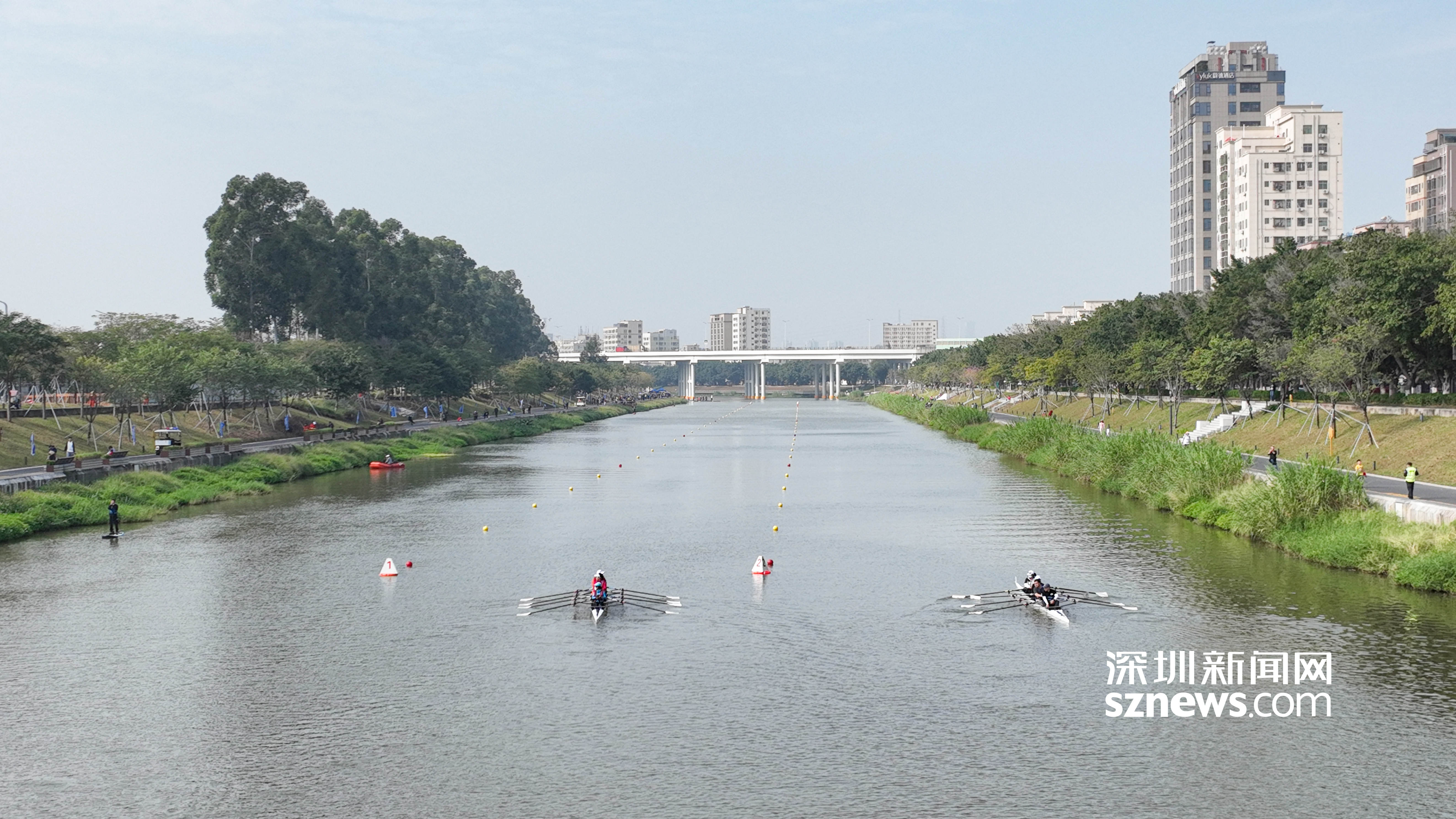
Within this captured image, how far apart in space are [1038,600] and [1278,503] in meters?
16.3

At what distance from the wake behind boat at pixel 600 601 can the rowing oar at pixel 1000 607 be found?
9326 mm

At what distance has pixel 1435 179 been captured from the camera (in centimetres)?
19150

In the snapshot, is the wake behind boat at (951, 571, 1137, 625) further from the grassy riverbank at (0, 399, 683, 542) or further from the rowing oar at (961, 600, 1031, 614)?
the grassy riverbank at (0, 399, 683, 542)

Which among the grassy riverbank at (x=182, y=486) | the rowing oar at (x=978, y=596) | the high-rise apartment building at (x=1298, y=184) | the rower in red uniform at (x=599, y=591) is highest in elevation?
the high-rise apartment building at (x=1298, y=184)

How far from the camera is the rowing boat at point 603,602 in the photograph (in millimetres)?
37844

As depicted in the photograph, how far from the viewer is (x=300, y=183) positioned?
5344 inches

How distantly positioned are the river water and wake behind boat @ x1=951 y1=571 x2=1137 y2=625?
0.58m

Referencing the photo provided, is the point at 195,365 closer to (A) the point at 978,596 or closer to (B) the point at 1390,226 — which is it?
(A) the point at 978,596

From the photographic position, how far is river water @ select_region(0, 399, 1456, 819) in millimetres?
23047

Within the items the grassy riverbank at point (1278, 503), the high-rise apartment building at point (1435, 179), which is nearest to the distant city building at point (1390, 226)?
the high-rise apartment building at point (1435, 179)

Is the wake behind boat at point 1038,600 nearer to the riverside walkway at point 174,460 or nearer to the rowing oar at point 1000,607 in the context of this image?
the rowing oar at point 1000,607

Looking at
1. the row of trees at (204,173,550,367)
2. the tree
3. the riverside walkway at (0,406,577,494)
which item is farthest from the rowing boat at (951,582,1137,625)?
the row of trees at (204,173,550,367)

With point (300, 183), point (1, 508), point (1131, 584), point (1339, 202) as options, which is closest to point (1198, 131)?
point (1339, 202)

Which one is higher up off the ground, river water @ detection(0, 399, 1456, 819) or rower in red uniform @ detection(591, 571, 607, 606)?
rower in red uniform @ detection(591, 571, 607, 606)
